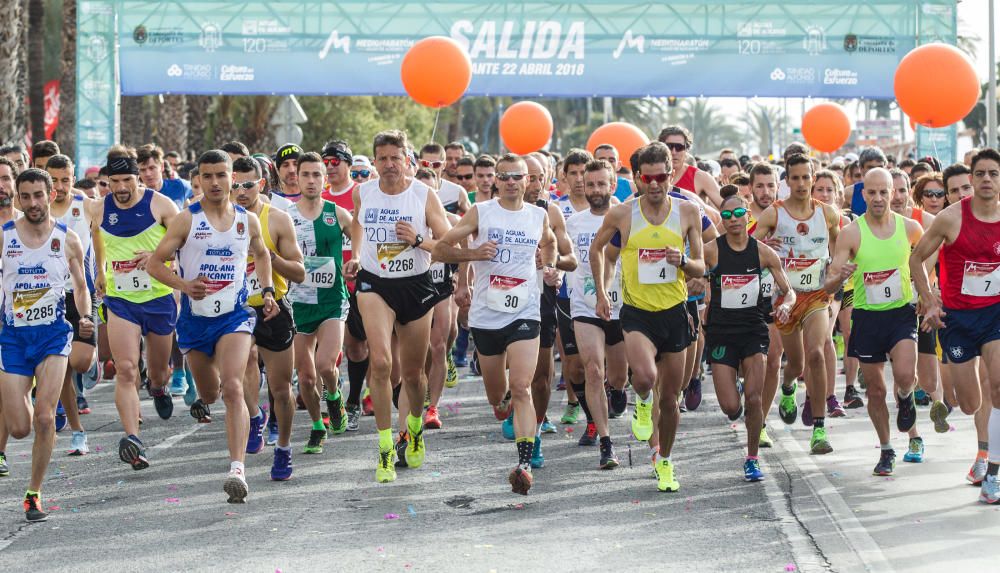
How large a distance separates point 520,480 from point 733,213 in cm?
226

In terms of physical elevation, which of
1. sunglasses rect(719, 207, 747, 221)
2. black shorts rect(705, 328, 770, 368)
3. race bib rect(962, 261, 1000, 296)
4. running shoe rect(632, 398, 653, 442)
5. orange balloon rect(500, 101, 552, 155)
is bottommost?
running shoe rect(632, 398, 653, 442)

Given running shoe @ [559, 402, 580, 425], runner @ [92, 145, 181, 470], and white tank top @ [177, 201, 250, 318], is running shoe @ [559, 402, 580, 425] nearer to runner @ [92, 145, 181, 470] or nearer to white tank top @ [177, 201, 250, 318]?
runner @ [92, 145, 181, 470]

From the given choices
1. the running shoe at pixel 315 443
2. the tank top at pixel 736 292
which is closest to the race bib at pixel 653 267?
the tank top at pixel 736 292

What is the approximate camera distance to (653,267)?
8656 mm

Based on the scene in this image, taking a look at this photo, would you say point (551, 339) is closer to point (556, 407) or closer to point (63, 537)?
point (556, 407)

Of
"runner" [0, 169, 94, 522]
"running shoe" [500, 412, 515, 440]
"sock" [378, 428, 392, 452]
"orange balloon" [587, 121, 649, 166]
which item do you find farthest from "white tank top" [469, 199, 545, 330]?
"orange balloon" [587, 121, 649, 166]

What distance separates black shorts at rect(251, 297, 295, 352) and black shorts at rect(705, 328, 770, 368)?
2.76m

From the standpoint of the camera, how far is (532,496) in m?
8.49

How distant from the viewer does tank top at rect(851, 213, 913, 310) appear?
372 inches

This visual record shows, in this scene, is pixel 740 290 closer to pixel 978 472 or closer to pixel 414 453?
pixel 978 472

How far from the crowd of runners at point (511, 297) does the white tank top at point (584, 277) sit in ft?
0.05

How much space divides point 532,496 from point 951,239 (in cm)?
294

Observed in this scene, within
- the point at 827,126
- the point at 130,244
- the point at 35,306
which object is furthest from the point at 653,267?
the point at 827,126

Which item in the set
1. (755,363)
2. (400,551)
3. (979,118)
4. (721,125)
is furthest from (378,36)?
(721,125)
